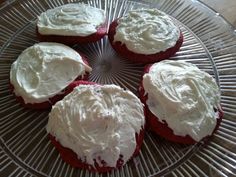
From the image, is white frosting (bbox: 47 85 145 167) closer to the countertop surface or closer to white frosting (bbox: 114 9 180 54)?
white frosting (bbox: 114 9 180 54)

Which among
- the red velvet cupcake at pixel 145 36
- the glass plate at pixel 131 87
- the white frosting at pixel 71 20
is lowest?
the glass plate at pixel 131 87

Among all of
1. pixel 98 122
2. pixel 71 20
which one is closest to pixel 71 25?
pixel 71 20

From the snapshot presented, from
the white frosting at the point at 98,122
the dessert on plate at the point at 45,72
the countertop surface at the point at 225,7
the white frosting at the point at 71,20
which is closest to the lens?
the white frosting at the point at 98,122

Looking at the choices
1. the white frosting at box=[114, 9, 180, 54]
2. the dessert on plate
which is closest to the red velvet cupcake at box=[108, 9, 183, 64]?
the white frosting at box=[114, 9, 180, 54]

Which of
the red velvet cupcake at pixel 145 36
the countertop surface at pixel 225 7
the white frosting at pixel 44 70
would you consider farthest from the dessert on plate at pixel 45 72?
the countertop surface at pixel 225 7

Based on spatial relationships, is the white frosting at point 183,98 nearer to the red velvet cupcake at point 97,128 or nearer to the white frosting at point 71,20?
the red velvet cupcake at point 97,128

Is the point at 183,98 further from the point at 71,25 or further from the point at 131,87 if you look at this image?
the point at 71,25
